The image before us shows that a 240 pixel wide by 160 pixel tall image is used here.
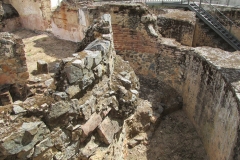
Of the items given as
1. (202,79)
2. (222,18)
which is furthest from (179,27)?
(202,79)

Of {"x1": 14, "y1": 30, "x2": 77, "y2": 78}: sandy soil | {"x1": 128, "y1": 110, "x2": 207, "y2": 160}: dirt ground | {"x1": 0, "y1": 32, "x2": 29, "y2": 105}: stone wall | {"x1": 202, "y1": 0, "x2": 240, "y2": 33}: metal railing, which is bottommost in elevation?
{"x1": 128, "y1": 110, "x2": 207, "y2": 160}: dirt ground

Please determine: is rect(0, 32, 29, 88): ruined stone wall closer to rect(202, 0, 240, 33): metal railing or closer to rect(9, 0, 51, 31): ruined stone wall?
rect(9, 0, 51, 31): ruined stone wall

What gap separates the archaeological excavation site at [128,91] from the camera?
9.75 ft

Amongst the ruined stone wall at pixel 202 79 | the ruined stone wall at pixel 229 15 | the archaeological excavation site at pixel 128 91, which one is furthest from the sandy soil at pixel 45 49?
the ruined stone wall at pixel 229 15

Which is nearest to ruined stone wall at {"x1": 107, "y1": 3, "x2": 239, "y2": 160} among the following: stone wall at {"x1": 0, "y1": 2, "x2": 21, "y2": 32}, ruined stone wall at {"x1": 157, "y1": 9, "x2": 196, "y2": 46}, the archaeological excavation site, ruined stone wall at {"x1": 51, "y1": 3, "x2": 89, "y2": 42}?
the archaeological excavation site

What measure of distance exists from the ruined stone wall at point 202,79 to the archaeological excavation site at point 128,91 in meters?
0.02

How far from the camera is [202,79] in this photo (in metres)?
5.55

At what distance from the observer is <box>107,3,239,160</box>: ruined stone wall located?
440 centimetres

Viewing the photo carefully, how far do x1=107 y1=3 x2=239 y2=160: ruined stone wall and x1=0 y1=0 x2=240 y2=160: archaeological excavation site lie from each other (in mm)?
20

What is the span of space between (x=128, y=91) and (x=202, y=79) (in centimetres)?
231

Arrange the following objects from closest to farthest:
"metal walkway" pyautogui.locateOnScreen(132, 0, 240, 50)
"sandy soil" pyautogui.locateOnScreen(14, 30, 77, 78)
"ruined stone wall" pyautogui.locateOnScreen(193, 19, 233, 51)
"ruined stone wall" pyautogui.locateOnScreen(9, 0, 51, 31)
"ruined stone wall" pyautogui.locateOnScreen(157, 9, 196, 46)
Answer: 1. "ruined stone wall" pyautogui.locateOnScreen(157, 9, 196, 46)
2. "metal walkway" pyautogui.locateOnScreen(132, 0, 240, 50)
3. "ruined stone wall" pyautogui.locateOnScreen(193, 19, 233, 51)
4. "sandy soil" pyautogui.locateOnScreen(14, 30, 77, 78)
5. "ruined stone wall" pyautogui.locateOnScreen(9, 0, 51, 31)

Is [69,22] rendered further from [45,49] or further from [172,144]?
[172,144]

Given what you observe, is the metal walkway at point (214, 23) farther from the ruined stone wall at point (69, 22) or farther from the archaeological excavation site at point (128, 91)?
the ruined stone wall at point (69, 22)

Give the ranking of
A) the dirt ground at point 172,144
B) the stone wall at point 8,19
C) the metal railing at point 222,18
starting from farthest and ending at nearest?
1. the stone wall at point 8,19
2. the metal railing at point 222,18
3. the dirt ground at point 172,144
